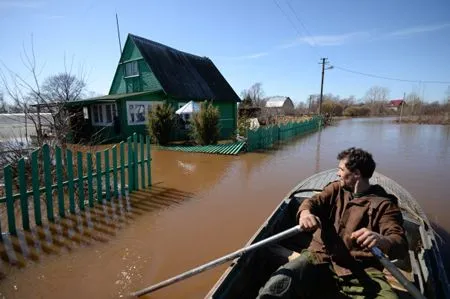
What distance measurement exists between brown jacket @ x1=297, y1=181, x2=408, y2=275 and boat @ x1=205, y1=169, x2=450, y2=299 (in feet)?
1.46

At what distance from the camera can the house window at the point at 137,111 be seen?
15.2 metres

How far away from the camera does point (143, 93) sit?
51.2ft

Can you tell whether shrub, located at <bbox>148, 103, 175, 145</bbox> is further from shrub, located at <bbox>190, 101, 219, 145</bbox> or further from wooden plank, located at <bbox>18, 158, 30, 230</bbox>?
wooden plank, located at <bbox>18, 158, 30, 230</bbox>

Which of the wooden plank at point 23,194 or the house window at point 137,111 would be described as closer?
the wooden plank at point 23,194

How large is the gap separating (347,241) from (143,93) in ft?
50.4

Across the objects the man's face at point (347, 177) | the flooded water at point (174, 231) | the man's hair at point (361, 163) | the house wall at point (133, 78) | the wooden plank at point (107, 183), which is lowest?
the flooded water at point (174, 231)

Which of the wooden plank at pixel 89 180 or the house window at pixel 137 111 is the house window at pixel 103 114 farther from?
the wooden plank at pixel 89 180

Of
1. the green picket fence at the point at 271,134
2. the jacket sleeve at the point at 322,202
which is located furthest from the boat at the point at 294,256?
the green picket fence at the point at 271,134

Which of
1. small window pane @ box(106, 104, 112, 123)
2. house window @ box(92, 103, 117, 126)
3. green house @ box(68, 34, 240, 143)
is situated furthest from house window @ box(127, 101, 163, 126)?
small window pane @ box(106, 104, 112, 123)

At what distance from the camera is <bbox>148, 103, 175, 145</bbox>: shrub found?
43.3 ft

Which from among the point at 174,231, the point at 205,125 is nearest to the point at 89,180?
the point at 174,231

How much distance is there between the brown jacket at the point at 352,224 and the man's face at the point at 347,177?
65 mm

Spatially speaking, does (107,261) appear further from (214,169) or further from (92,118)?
(92,118)

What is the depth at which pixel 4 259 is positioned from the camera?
3361 millimetres
